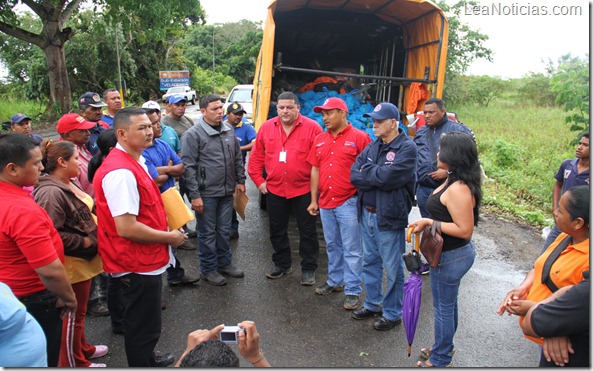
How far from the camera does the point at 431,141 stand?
457 cm

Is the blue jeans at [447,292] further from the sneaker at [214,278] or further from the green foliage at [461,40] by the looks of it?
the green foliage at [461,40]

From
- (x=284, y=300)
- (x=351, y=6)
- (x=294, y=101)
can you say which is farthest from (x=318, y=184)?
(x=351, y=6)

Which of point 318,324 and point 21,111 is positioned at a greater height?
point 21,111

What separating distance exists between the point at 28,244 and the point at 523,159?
34.9 ft

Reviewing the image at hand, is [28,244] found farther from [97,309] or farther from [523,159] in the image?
[523,159]

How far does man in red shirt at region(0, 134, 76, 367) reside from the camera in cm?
212

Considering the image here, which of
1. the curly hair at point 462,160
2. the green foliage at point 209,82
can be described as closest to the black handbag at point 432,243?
the curly hair at point 462,160

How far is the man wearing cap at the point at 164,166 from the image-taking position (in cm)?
415

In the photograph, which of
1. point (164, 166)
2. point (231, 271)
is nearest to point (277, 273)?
point (231, 271)

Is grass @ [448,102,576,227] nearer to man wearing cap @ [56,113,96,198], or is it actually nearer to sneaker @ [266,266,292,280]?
sneaker @ [266,266,292,280]

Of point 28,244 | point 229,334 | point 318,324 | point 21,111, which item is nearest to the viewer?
point 229,334

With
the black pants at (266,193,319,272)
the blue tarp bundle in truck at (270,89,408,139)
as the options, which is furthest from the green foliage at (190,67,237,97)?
the black pants at (266,193,319,272)

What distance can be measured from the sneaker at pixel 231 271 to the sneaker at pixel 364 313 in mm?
1382

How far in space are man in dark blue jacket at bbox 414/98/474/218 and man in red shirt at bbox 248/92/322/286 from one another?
1.15m
